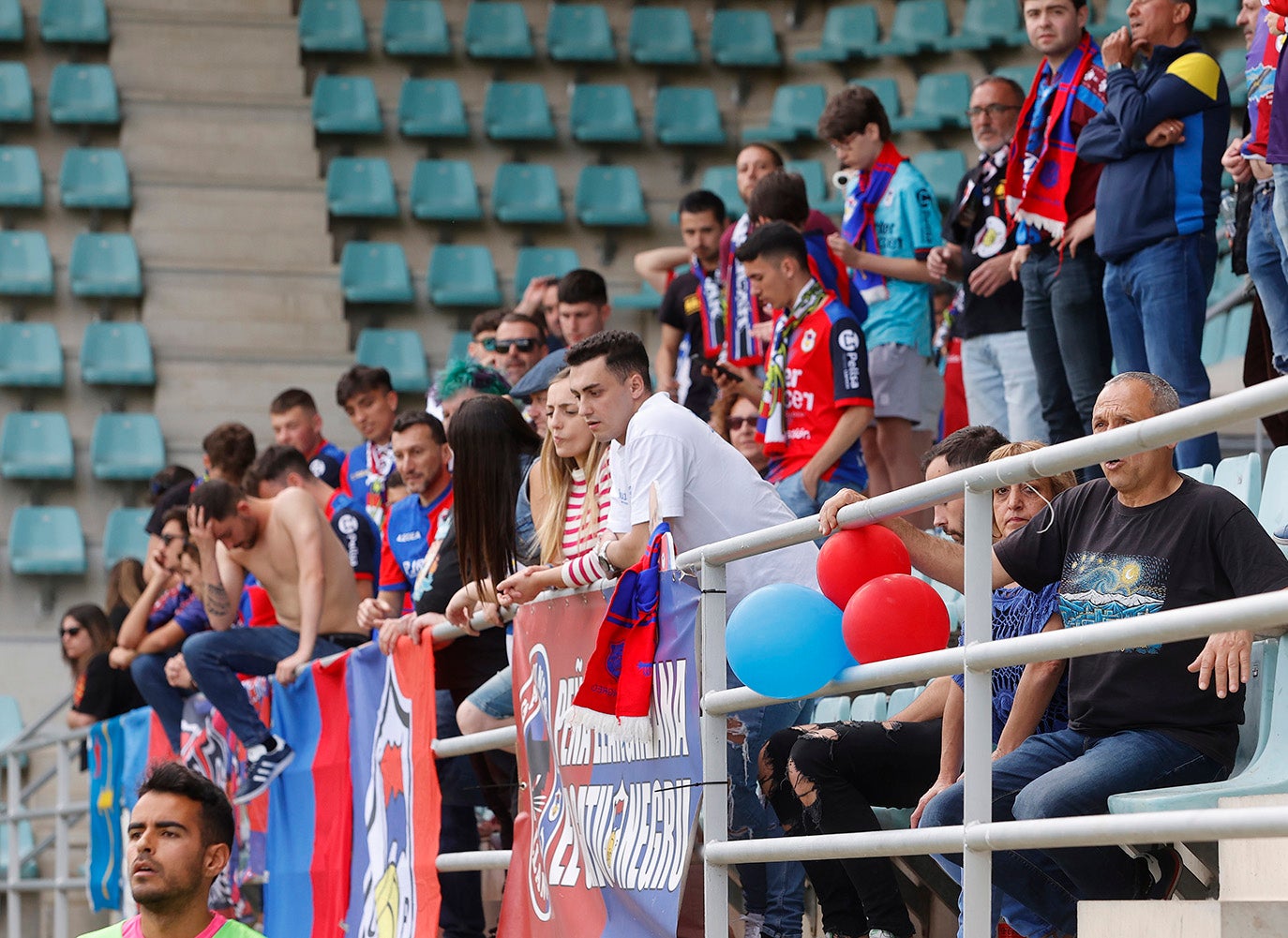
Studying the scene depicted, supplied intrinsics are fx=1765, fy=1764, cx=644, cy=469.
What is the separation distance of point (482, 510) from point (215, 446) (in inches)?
134

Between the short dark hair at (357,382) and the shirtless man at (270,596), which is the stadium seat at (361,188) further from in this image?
the shirtless man at (270,596)

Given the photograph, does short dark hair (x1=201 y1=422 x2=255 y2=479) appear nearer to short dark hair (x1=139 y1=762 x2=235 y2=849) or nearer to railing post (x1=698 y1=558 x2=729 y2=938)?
short dark hair (x1=139 y1=762 x2=235 y2=849)

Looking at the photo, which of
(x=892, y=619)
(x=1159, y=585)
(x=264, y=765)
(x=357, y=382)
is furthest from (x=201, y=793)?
(x=357, y=382)

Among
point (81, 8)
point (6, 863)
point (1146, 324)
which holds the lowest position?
point (6, 863)

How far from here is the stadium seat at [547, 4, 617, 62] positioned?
13586 millimetres

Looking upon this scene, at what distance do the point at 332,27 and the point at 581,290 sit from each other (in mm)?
7243

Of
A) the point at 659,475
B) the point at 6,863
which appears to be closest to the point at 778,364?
the point at 659,475

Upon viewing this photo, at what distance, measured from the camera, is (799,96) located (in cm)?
1297

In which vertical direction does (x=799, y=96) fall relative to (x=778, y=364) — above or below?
above

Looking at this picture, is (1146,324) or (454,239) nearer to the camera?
(1146,324)

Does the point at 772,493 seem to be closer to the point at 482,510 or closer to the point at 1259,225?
the point at 482,510

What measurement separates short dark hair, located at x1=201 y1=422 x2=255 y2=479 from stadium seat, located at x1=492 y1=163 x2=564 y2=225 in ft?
17.0

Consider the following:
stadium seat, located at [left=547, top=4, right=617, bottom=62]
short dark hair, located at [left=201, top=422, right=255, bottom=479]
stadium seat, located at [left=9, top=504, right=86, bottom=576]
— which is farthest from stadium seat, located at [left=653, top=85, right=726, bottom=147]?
short dark hair, located at [left=201, top=422, right=255, bottom=479]

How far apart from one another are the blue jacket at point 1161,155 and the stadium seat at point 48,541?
8.06 meters
